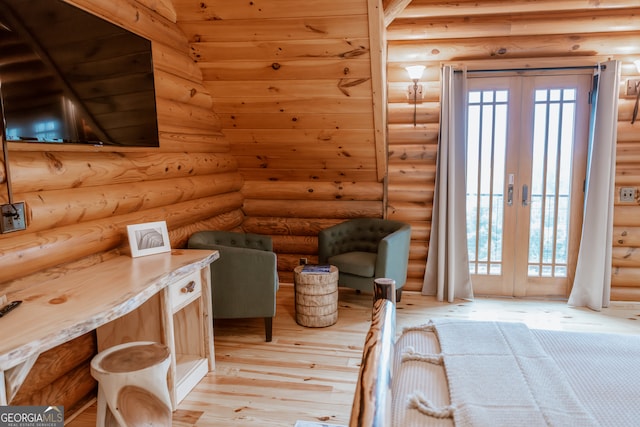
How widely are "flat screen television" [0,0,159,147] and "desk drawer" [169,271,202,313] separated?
87 centimetres

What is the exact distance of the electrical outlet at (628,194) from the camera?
13.9 ft

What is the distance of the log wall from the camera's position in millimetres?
3254

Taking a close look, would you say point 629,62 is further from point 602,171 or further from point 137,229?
point 137,229

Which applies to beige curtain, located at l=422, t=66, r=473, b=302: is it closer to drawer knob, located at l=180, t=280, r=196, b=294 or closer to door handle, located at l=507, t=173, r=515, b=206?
door handle, located at l=507, t=173, r=515, b=206

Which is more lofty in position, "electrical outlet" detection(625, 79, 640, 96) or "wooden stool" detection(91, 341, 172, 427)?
"electrical outlet" detection(625, 79, 640, 96)

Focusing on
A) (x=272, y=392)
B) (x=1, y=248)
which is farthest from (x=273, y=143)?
(x=1, y=248)

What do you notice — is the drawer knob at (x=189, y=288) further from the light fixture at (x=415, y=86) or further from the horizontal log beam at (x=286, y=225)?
the light fixture at (x=415, y=86)

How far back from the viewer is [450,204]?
14.3ft

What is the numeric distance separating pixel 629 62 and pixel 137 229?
14.2 ft

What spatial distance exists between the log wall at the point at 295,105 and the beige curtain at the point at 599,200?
1.89 m

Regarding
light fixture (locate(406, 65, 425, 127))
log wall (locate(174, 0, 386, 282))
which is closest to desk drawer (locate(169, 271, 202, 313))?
log wall (locate(174, 0, 386, 282))

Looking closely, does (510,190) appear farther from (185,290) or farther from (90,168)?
(90,168)

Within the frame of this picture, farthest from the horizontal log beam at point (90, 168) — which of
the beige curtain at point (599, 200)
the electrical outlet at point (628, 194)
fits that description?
the electrical outlet at point (628, 194)

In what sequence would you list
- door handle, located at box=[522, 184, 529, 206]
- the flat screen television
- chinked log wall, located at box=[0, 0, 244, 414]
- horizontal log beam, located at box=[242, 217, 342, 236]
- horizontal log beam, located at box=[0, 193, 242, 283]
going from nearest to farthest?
the flat screen television
horizontal log beam, located at box=[0, 193, 242, 283]
chinked log wall, located at box=[0, 0, 244, 414]
door handle, located at box=[522, 184, 529, 206]
horizontal log beam, located at box=[242, 217, 342, 236]
